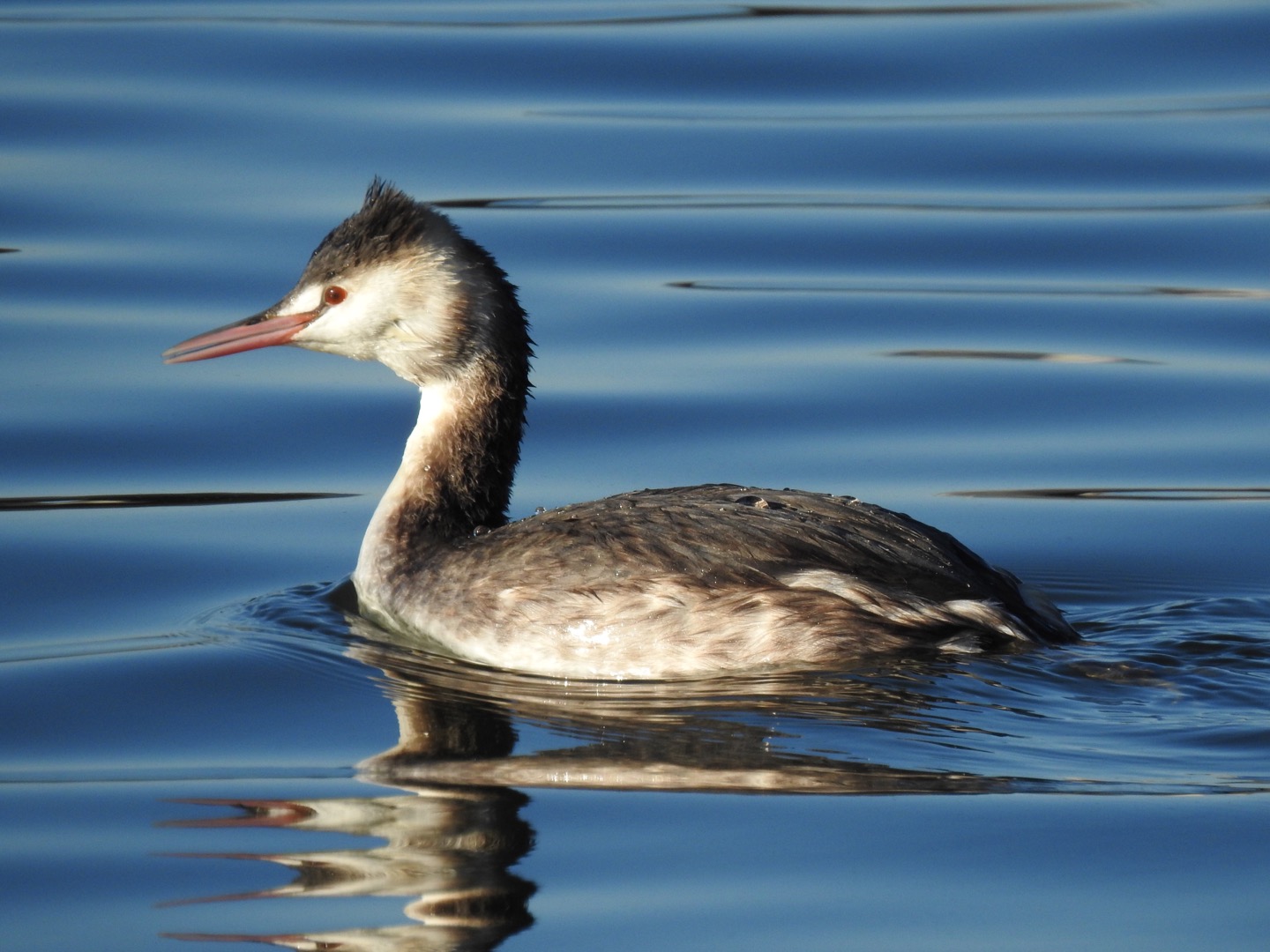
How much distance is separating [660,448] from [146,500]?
2.29m

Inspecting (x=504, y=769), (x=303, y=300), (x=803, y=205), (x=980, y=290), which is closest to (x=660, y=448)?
(x=303, y=300)

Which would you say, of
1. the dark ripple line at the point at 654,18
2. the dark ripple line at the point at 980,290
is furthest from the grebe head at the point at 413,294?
the dark ripple line at the point at 654,18

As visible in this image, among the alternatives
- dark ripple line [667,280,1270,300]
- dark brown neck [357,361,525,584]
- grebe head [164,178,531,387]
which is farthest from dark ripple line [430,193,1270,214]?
dark brown neck [357,361,525,584]

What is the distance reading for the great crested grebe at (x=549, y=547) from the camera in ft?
21.3

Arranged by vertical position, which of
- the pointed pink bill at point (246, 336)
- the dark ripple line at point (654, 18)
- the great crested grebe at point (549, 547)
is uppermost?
the dark ripple line at point (654, 18)

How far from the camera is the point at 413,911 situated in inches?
188

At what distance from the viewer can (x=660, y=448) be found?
30.6 ft

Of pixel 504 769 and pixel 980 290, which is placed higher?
pixel 980 290

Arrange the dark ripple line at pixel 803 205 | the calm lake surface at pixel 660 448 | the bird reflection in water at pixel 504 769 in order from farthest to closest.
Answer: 1. the dark ripple line at pixel 803 205
2. the calm lake surface at pixel 660 448
3. the bird reflection in water at pixel 504 769

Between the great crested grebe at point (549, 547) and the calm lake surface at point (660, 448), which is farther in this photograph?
the great crested grebe at point (549, 547)

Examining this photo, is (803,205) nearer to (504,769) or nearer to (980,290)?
(980,290)

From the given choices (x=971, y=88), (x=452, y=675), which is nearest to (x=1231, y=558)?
(x=452, y=675)

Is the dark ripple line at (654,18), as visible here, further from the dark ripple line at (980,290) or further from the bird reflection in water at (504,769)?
the bird reflection in water at (504,769)

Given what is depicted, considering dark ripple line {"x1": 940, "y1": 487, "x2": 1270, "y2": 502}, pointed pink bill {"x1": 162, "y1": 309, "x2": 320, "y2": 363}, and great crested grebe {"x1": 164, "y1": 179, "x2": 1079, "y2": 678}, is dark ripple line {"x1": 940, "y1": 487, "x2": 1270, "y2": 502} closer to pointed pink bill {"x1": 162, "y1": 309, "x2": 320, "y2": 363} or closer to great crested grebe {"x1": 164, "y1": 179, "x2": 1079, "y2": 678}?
great crested grebe {"x1": 164, "y1": 179, "x2": 1079, "y2": 678}
